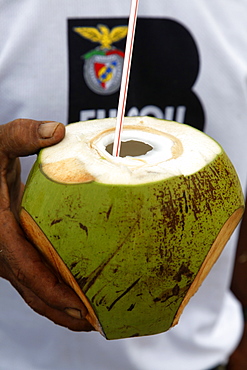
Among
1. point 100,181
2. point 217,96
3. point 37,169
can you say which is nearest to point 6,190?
point 37,169

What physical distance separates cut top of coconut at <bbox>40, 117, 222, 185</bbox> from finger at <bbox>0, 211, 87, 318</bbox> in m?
0.13

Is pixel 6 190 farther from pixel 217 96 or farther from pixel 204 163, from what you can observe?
pixel 217 96

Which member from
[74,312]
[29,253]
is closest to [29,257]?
[29,253]

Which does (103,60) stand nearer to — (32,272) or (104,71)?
(104,71)

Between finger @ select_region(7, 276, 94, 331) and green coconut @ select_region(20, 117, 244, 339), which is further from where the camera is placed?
finger @ select_region(7, 276, 94, 331)

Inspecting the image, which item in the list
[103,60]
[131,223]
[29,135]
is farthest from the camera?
[103,60]

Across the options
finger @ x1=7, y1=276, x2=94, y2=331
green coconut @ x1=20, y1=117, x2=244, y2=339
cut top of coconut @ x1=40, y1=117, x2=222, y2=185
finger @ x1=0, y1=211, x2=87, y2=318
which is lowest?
finger @ x1=7, y1=276, x2=94, y2=331

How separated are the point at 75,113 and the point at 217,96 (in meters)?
0.34

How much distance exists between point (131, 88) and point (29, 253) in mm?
475

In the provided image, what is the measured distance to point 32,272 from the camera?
2.56 feet

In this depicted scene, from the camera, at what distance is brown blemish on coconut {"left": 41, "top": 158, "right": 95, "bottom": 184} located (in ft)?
2.35

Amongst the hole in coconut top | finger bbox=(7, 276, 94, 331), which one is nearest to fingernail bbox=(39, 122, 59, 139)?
the hole in coconut top

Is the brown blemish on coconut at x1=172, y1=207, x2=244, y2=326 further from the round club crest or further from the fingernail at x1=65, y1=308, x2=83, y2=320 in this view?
the round club crest

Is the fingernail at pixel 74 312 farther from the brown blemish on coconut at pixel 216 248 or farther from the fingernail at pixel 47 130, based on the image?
the fingernail at pixel 47 130
